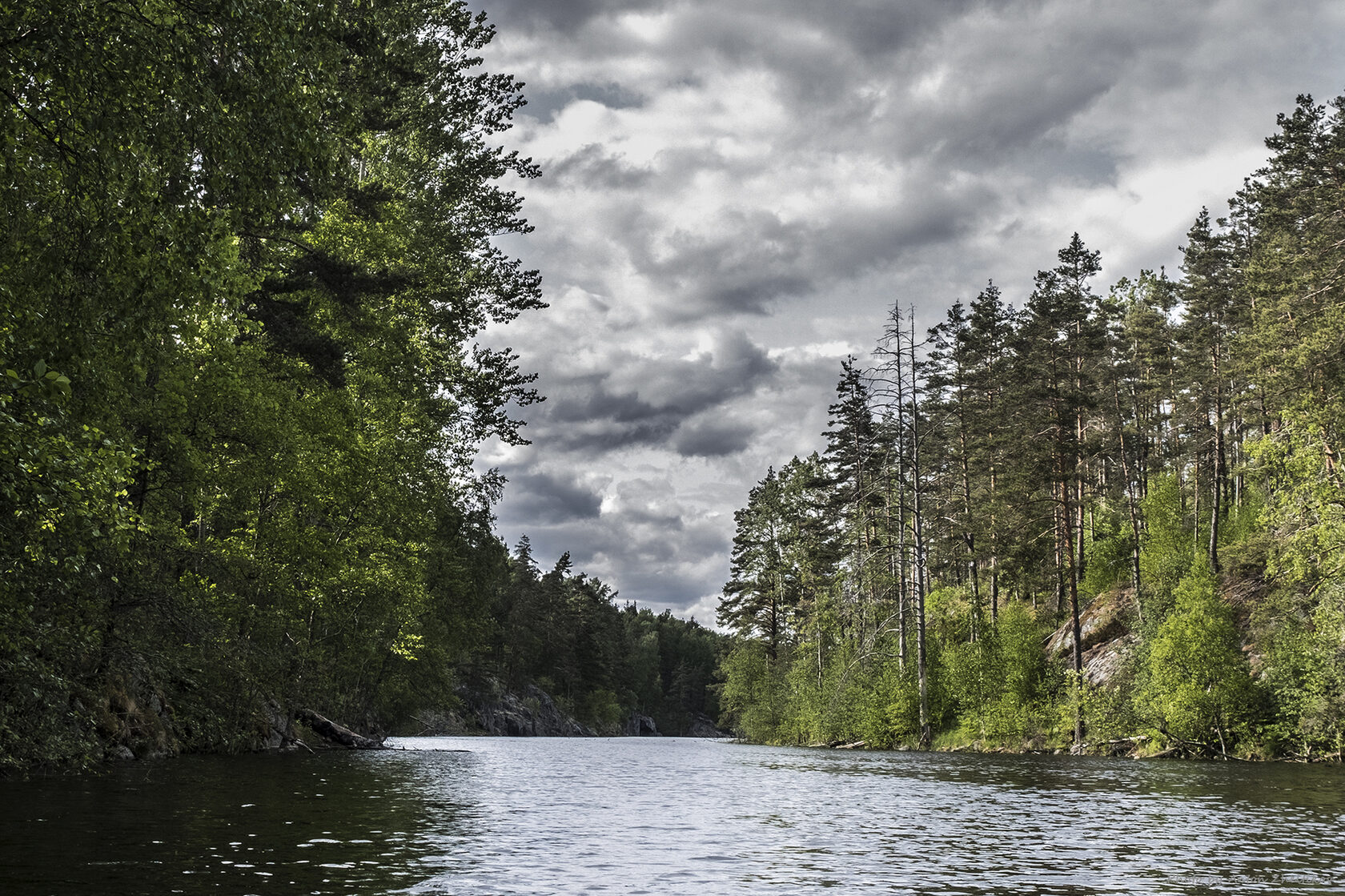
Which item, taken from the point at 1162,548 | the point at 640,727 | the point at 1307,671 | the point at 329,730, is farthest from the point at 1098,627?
the point at 640,727

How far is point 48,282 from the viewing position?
9492mm

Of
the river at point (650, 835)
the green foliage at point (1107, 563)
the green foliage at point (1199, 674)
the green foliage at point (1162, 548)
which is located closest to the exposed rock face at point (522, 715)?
the green foliage at point (1107, 563)

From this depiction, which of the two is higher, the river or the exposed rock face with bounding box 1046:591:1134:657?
the exposed rock face with bounding box 1046:591:1134:657

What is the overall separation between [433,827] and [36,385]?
27.1 ft

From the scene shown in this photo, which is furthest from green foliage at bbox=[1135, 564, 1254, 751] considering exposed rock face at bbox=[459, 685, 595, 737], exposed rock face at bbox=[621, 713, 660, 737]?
exposed rock face at bbox=[621, 713, 660, 737]

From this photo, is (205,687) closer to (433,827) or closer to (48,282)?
(433,827)

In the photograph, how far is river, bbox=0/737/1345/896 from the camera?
375 inches

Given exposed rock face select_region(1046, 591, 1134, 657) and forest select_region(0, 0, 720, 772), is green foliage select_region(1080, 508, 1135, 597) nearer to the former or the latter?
exposed rock face select_region(1046, 591, 1134, 657)

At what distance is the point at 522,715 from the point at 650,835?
109 metres

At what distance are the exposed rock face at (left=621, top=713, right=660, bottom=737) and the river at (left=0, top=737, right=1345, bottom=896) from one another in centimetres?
13141

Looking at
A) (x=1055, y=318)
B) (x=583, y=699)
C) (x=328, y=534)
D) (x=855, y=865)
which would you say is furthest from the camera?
(x=583, y=699)

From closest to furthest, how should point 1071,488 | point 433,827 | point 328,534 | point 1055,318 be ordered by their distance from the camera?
point 433,827 → point 328,534 → point 1055,318 → point 1071,488

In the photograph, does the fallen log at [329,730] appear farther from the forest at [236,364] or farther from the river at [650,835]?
the river at [650,835]

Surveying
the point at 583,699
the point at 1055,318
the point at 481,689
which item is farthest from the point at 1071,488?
the point at 583,699
